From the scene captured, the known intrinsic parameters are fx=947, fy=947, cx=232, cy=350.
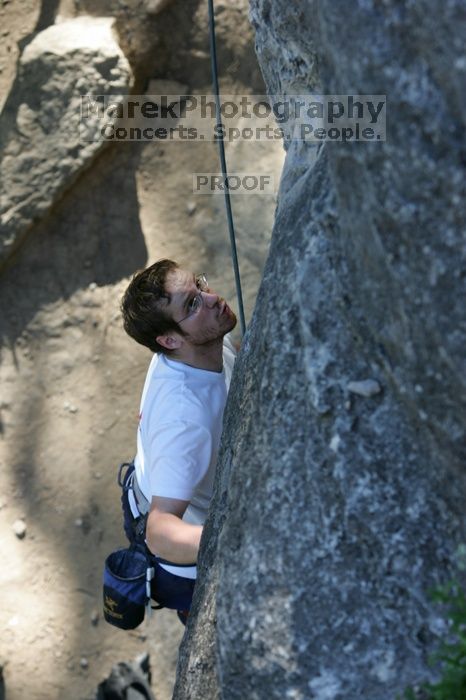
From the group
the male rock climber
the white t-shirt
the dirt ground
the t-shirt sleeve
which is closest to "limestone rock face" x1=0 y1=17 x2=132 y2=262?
the dirt ground

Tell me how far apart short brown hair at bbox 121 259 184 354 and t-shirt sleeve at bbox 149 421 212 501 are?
0.27m

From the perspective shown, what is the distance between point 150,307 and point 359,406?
2.99ft

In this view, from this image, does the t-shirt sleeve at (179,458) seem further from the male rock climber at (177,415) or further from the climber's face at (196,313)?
the climber's face at (196,313)

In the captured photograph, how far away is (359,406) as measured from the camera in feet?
4.95

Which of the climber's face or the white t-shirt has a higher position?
the climber's face

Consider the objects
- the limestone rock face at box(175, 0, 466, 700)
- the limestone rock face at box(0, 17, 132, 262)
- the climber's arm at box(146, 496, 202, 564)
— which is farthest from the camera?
the limestone rock face at box(0, 17, 132, 262)

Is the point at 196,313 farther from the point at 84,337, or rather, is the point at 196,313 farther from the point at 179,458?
the point at 84,337

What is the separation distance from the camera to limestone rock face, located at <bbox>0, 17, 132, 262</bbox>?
12.1ft

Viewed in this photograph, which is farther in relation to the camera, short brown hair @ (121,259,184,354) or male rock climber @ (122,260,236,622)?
short brown hair @ (121,259,184,354)

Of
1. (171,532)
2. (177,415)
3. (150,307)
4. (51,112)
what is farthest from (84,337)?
(171,532)

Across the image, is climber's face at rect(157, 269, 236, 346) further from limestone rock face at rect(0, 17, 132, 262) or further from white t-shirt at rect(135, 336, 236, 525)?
limestone rock face at rect(0, 17, 132, 262)

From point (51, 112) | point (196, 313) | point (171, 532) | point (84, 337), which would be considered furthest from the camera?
point (84, 337)

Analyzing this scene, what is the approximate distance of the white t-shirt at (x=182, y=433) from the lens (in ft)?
6.79

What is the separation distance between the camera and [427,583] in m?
1.46
